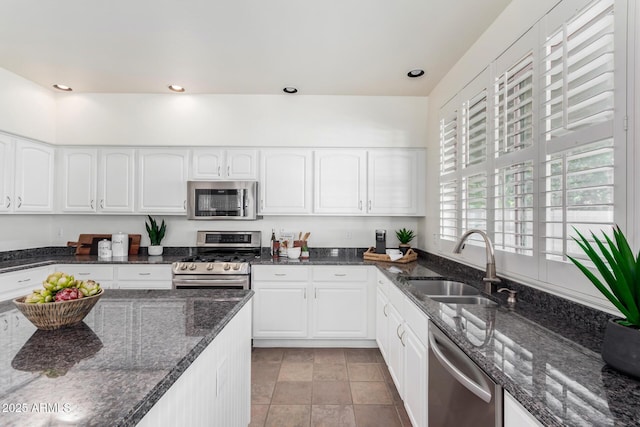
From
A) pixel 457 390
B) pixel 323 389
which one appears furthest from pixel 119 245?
pixel 457 390

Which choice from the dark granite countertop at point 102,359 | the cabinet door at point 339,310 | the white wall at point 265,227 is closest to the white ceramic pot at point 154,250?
the white wall at point 265,227

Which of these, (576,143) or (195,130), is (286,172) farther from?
(576,143)

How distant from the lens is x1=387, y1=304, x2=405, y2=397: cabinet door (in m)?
2.17

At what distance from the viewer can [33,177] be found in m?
3.28

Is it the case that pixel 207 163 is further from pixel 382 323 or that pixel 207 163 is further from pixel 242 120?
pixel 382 323

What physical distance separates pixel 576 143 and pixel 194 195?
128 inches

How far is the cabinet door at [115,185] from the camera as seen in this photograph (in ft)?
11.6

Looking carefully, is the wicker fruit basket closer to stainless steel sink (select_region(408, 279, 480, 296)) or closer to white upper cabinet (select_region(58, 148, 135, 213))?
stainless steel sink (select_region(408, 279, 480, 296))

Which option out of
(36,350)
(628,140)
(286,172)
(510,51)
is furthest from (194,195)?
(628,140)

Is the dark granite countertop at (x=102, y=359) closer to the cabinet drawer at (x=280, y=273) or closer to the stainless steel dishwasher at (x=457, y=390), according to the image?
the stainless steel dishwasher at (x=457, y=390)

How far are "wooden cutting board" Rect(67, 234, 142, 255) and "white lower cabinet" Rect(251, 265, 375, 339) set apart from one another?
→ 159cm

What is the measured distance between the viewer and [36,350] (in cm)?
99

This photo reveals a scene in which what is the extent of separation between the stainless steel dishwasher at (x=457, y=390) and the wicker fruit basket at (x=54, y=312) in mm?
1432

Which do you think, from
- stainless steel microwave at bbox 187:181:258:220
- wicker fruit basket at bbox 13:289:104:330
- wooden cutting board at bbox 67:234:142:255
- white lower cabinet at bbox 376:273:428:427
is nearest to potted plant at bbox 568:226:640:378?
white lower cabinet at bbox 376:273:428:427
